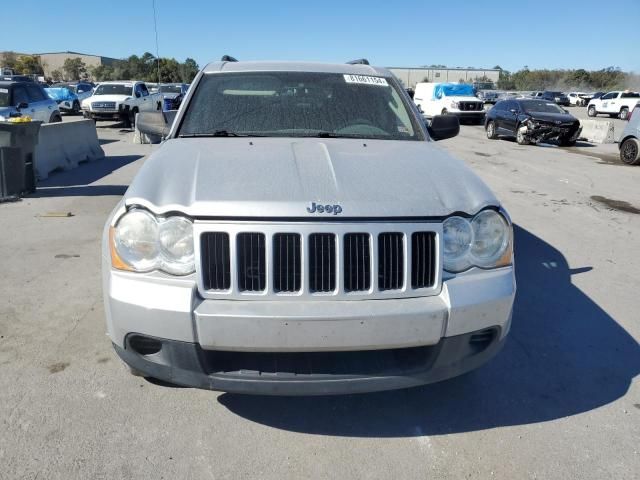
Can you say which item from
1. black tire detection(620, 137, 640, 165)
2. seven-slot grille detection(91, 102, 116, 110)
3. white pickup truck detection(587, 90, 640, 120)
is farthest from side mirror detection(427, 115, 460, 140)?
white pickup truck detection(587, 90, 640, 120)

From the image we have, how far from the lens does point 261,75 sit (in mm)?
3938

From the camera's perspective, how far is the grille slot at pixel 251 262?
2229 mm

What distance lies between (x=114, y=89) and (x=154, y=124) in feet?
67.0

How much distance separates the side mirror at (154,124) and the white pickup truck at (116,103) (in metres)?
18.2

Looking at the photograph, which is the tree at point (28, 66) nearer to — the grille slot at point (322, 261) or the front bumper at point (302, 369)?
the front bumper at point (302, 369)

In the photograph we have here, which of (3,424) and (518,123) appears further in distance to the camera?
(518,123)

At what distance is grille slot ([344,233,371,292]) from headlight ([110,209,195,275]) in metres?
0.69

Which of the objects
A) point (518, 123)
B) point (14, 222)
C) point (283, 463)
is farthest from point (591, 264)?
point (518, 123)

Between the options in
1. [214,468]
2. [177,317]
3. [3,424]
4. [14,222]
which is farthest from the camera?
[14,222]

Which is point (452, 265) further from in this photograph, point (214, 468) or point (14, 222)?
point (14, 222)

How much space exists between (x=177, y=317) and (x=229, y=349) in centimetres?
26

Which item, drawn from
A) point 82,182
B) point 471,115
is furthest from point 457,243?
point 471,115

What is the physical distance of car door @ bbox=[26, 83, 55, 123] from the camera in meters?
14.5

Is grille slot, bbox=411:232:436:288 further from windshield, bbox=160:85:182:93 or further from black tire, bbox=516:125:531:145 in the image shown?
windshield, bbox=160:85:182:93
